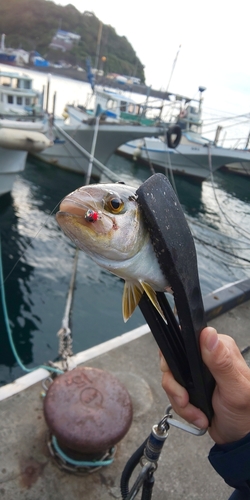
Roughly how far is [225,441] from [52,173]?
20868 millimetres

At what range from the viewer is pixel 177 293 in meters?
1.31

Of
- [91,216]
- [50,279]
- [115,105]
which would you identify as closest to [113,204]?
[91,216]

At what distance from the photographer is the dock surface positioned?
2854 millimetres

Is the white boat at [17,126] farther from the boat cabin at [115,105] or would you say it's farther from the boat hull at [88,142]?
the boat cabin at [115,105]

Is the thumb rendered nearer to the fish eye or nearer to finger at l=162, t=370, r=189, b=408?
finger at l=162, t=370, r=189, b=408

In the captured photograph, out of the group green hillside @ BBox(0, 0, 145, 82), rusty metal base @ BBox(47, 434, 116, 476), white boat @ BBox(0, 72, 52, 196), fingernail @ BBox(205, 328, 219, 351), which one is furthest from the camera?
green hillside @ BBox(0, 0, 145, 82)

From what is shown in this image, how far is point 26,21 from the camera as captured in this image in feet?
198

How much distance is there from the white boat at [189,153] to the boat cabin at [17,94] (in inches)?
335

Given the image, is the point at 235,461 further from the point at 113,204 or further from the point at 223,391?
the point at 113,204

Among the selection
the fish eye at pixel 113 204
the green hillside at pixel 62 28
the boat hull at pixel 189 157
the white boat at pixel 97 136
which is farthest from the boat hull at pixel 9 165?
the green hillside at pixel 62 28

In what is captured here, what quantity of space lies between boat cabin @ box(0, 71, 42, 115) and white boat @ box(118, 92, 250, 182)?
850 cm

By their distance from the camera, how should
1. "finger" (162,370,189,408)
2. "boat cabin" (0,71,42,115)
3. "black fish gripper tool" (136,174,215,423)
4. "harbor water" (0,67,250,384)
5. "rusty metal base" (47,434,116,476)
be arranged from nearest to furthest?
"black fish gripper tool" (136,174,215,423), "finger" (162,370,189,408), "rusty metal base" (47,434,116,476), "harbor water" (0,67,250,384), "boat cabin" (0,71,42,115)

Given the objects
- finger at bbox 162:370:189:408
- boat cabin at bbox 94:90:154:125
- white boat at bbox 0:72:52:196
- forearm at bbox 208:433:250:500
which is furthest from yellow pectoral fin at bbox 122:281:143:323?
boat cabin at bbox 94:90:154:125

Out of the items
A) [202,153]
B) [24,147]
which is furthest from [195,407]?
[202,153]
